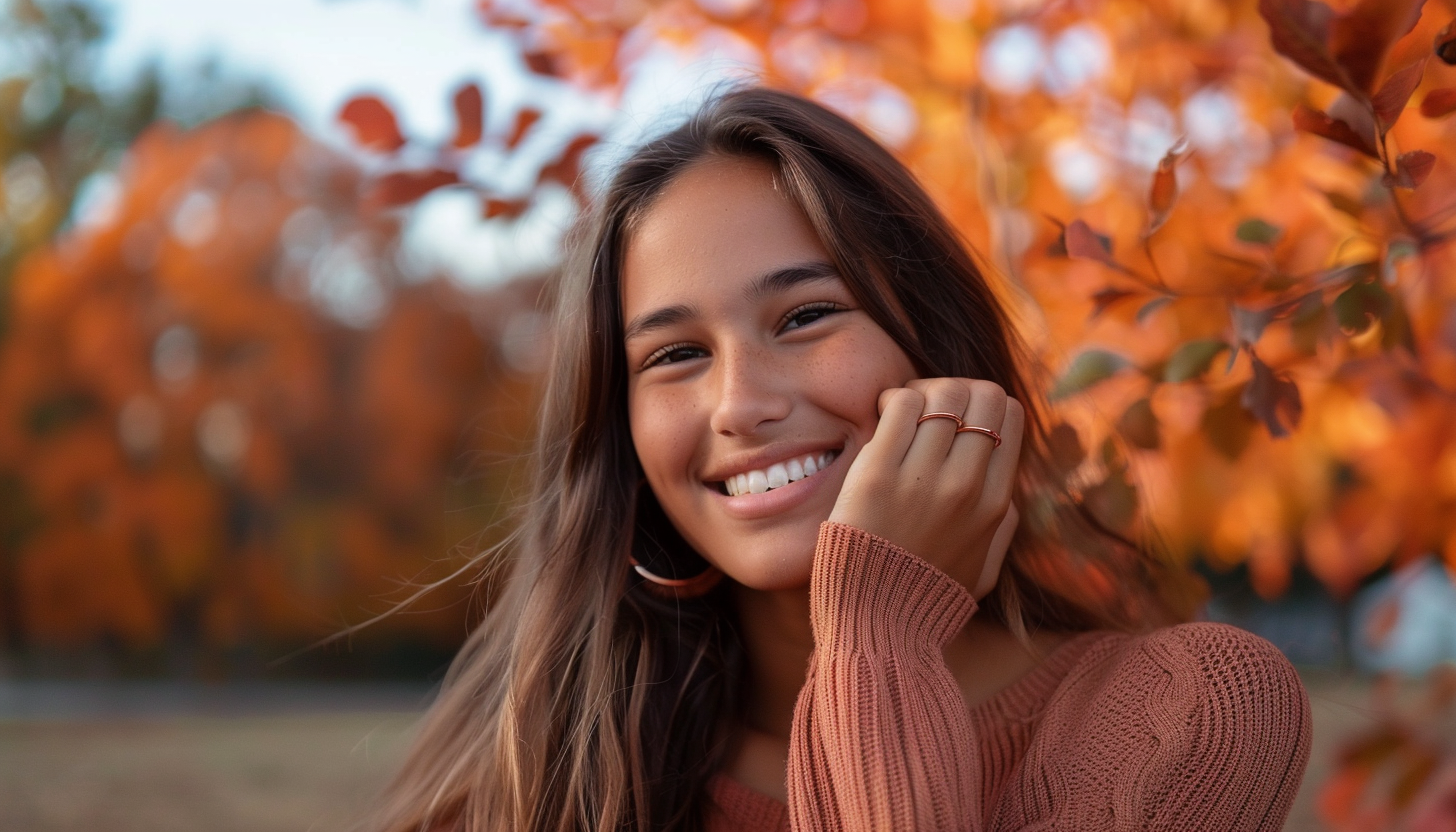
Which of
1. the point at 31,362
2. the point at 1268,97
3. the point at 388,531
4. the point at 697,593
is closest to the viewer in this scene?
the point at 697,593

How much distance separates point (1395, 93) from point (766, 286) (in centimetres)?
91

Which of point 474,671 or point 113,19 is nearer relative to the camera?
point 474,671

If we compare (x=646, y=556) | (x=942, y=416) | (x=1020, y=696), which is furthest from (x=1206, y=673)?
(x=646, y=556)

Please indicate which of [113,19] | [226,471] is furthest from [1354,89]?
[113,19]

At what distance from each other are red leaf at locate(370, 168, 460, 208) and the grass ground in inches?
206

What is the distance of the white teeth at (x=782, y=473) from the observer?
77.5 inches

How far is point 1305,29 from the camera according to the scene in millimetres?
1563

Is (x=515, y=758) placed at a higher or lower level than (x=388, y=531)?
higher

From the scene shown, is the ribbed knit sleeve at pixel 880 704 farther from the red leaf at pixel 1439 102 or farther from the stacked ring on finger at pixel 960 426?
the red leaf at pixel 1439 102

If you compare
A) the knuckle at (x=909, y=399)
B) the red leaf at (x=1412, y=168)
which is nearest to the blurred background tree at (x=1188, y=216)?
the red leaf at (x=1412, y=168)

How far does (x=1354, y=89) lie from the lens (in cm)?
158

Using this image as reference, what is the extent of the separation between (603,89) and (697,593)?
1.66 metres

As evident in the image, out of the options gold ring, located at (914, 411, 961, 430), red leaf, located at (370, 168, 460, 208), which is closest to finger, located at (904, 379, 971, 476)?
gold ring, located at (914, 411, 961, 430)

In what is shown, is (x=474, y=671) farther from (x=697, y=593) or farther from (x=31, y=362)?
(x=31, y=362)
